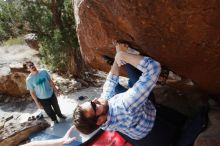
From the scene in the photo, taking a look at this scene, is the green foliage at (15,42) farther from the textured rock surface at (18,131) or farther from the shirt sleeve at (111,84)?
the shirt sleeve at (111,84)

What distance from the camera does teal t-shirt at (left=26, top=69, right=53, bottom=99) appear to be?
303 inches

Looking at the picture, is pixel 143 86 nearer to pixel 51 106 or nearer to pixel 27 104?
pixel 51 106

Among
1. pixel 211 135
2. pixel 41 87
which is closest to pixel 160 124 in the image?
pixel 211 135

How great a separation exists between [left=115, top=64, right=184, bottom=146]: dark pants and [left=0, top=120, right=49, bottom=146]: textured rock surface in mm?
3879

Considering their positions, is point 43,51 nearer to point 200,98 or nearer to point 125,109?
point 200,98

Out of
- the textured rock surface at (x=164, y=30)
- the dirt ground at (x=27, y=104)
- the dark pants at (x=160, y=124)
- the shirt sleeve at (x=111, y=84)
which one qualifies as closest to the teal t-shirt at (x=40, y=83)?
the dirt ground at (x=27, y=104)

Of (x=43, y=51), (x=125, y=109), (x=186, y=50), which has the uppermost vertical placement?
(x=186, y=50)

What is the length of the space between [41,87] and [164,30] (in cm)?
452

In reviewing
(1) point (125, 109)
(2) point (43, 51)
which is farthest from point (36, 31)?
(1) point (125, 109)

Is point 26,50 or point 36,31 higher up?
point 36,31

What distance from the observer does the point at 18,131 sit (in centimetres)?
795

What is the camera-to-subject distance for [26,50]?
709 inches

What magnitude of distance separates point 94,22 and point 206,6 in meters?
1.44

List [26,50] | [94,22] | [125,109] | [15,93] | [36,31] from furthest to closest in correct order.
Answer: [26,50], [15,93], [36,31], [94,22], [125,109]
